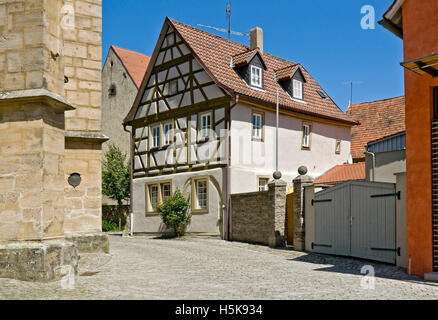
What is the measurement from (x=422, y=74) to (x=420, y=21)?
1.12 meters

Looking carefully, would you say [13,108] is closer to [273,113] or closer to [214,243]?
[214,243]

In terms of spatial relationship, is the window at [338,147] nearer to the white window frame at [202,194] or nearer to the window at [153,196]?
the white window frame at [202,194]

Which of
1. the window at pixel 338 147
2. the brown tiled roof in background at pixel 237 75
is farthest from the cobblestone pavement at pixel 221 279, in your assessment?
the window at pixel 338 147

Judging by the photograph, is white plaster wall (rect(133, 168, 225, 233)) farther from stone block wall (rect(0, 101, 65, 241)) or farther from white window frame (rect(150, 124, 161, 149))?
stone block wall (rect(0, 101, 65, 241))

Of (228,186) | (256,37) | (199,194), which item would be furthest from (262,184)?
(256,37)

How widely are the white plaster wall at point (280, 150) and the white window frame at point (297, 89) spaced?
137 centimetres

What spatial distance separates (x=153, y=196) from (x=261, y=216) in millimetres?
7649

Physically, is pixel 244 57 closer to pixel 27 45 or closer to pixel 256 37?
pixel 256 37

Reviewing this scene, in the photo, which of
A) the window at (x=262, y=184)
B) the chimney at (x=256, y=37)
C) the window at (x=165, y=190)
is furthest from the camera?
the chimney at (x=256, y=37)

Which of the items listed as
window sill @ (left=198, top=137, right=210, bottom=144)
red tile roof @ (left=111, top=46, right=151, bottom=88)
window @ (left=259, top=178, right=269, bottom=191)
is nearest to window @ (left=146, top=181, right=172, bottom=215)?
window sill @ (left=198, top=137, right=210, bottom=144)

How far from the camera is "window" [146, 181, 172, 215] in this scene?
2358 cm

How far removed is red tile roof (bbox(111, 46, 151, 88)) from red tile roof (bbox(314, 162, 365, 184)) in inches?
530

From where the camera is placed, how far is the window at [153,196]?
24.0m
